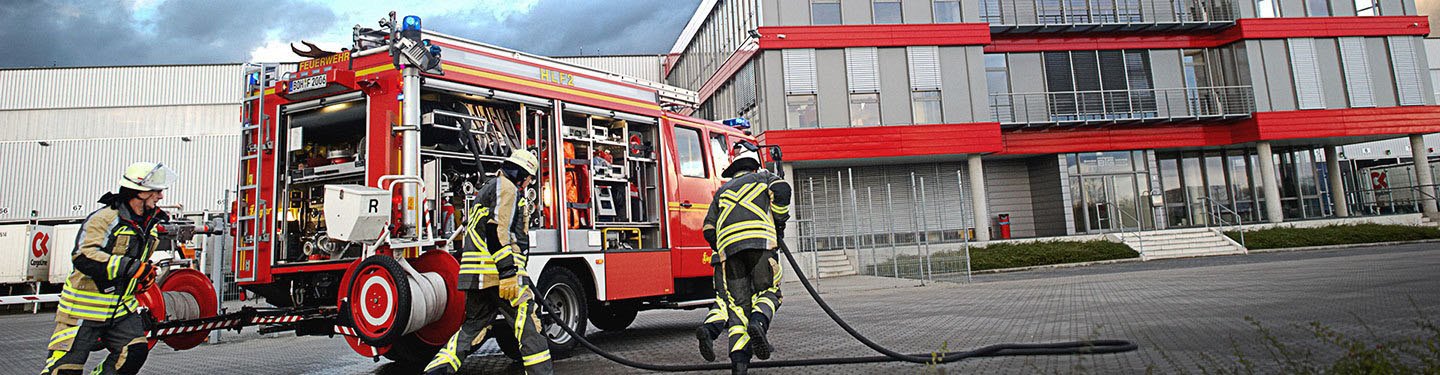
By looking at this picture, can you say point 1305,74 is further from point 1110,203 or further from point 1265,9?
point 1110,203

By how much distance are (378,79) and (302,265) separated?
161cm

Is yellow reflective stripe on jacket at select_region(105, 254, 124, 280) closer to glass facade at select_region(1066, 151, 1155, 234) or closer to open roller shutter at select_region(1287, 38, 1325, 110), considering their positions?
glass facade at select_region(1066, 151, 1155, 234)

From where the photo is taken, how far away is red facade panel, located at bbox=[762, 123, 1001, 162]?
79.4ft

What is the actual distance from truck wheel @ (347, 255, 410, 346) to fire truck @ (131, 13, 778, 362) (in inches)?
0.4

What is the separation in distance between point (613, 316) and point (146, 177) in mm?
5290

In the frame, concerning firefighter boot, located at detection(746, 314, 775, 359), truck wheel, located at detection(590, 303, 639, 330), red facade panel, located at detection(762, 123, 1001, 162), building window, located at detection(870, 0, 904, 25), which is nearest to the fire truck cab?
truck wheel, located at detection(590, 303, 639, 330)

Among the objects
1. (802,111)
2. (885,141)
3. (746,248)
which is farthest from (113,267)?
(885,141)

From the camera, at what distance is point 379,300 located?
5.50 m

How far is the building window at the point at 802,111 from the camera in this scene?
24.6 meters

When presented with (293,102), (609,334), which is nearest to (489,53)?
(293,102)

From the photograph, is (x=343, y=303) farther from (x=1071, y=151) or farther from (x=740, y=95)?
(x=1071, y=151)

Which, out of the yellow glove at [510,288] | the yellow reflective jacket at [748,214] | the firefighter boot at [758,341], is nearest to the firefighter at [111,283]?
the yellow glove at [510,288]

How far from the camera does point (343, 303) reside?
5688mm

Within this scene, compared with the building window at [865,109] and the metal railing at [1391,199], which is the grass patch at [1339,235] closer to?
the metal railing at [1391,199]
